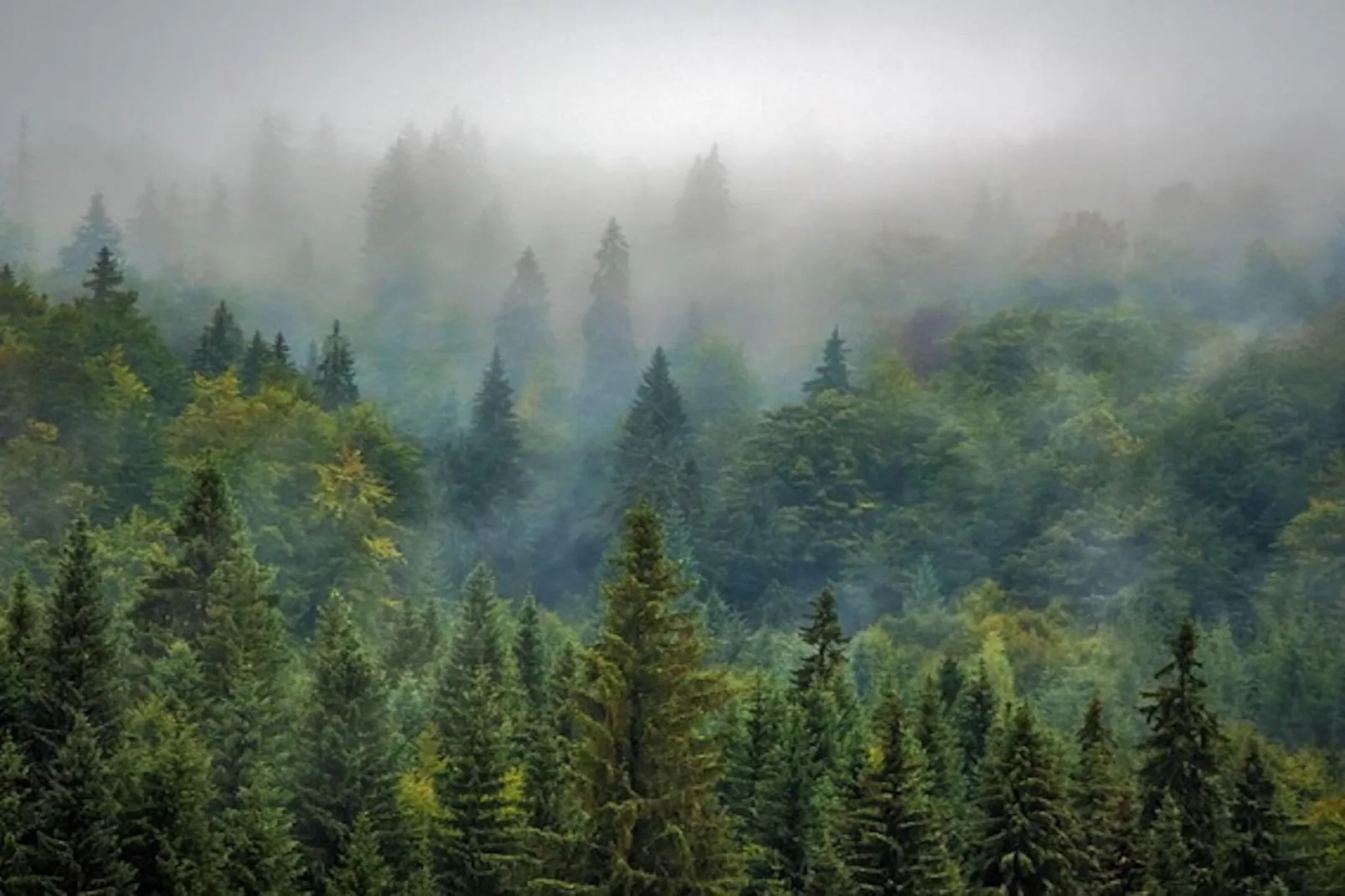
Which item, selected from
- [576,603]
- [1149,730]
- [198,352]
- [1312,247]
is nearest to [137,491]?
[198,352]

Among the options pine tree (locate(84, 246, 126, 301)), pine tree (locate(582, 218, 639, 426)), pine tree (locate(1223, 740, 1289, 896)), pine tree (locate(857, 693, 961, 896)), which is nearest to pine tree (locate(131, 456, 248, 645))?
pine tree (locate(857, 693, 961, 896))

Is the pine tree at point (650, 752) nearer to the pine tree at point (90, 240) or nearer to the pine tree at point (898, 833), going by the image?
the pine tree at point (898, 833)

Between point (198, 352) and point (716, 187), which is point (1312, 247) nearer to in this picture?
point (716, 187)

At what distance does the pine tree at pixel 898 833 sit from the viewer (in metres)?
33.4

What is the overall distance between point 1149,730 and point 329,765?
3866 cm

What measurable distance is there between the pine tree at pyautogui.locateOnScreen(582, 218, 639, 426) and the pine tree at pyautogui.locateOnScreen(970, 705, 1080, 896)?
78.3 m

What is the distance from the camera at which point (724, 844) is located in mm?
29359

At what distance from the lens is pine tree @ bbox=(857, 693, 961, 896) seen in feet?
109

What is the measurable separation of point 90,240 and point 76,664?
95.1 meters

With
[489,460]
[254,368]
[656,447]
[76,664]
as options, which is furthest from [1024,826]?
[489,460]

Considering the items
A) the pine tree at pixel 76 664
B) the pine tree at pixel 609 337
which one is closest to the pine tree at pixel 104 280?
the pine tree at pixel 609 337

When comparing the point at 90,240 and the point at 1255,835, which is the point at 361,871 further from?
the point at 90,240

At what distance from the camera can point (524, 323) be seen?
392ft

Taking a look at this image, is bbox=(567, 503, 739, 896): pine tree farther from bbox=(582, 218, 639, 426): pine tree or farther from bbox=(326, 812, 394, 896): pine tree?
bbox=(582, 218, 639, 426): pine tree
